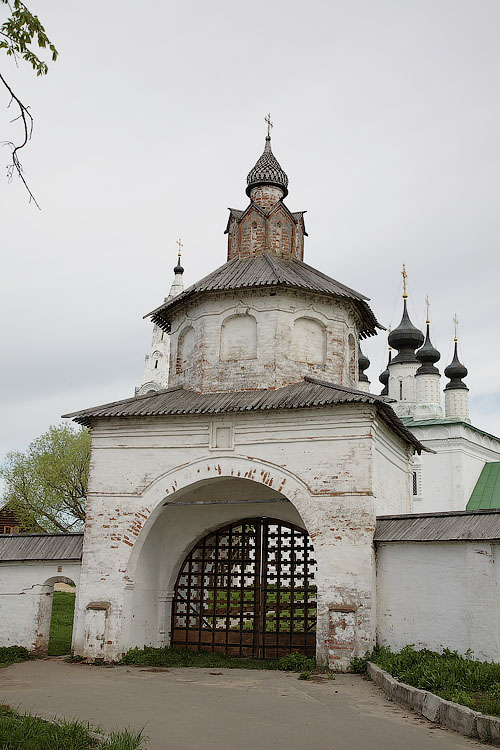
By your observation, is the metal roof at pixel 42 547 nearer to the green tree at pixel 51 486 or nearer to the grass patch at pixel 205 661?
the grass patch at pixel 205 661

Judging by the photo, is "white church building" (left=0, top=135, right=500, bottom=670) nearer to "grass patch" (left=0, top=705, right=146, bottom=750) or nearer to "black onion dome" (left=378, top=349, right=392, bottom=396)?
"grass patch" (left=0, top=705, right=146, bottom=750)

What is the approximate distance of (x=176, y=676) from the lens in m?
10.8

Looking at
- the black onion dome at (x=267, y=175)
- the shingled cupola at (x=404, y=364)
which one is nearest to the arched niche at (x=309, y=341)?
the black onion dome at (x=267, y=175)

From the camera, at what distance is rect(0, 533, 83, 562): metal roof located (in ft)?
44.2

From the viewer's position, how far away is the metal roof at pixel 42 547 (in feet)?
44.2

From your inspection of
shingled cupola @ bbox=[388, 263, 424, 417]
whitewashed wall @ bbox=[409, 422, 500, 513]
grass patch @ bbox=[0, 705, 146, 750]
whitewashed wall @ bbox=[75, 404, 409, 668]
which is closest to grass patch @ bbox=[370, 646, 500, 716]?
whitewashed wall @ bbox=[75, 404, 409, 668]

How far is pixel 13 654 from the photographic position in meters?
12.8

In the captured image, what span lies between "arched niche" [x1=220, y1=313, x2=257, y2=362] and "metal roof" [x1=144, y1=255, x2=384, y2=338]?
25.9 inches

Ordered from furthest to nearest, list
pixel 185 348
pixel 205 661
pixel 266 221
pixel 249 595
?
pixel 266 221
pixel 185 348
pixel 249 595
pixel 205 661

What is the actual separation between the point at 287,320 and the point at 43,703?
7.91 metres

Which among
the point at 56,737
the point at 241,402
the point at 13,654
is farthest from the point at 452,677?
the point at 13,654

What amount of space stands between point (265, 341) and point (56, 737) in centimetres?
881

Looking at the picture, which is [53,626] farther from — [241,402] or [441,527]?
[441,527]

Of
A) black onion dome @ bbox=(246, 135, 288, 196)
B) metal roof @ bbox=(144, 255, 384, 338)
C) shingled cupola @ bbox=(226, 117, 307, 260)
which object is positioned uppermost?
black onion dome @ bbox=(246, 135, 288, 196)
